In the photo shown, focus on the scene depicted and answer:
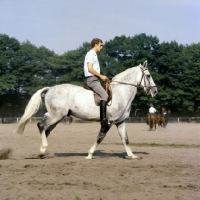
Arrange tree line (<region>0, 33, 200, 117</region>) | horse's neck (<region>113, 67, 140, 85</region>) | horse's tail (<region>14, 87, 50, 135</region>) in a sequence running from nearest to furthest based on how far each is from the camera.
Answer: horse's tail (<region>14, 87, 50, 135</region>)
horse's neck (<region>113, 67, 140, 85</region>)
tree line (<region>0, 33, 200, 117</region>)

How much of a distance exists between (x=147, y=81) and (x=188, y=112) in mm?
63958

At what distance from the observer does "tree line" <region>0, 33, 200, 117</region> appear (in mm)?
73438

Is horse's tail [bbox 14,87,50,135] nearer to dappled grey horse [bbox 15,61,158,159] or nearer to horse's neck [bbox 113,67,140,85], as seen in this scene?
dappled grey horse [bbox 15,61,158,159]

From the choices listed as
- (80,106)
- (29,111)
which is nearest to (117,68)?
(29,111)

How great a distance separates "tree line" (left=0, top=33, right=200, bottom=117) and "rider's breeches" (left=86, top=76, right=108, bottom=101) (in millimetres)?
59055

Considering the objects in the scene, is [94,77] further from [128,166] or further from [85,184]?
[85,184]

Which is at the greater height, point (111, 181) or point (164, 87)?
point (164, 87)

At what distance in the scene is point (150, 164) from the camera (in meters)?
10.9

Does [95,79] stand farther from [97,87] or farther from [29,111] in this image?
[29,111]

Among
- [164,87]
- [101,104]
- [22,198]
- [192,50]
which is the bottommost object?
[22,198]

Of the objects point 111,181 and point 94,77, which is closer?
point 111,181

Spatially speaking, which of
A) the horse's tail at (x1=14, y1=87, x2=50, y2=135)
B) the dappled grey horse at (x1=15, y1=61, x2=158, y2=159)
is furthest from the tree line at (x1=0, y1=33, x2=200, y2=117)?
the horse's tail at (x1=14, y1=87, x2=50, y2=135)

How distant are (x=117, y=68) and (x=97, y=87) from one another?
64834 millimetres

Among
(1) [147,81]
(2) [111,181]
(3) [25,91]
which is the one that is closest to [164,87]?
(3) [25,91]
